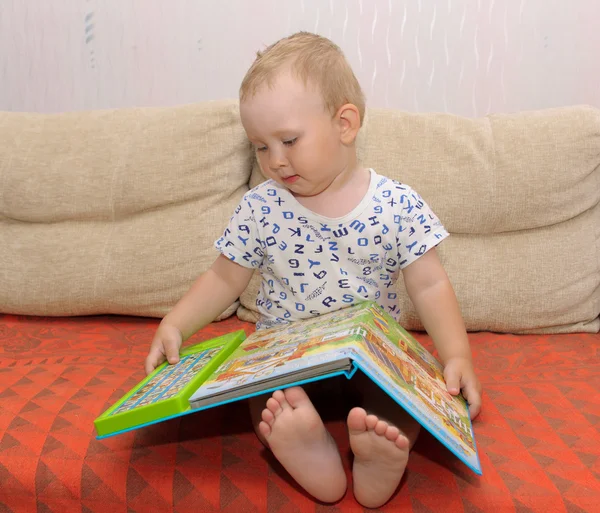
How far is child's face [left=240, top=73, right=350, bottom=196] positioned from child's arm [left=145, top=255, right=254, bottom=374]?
0.23m

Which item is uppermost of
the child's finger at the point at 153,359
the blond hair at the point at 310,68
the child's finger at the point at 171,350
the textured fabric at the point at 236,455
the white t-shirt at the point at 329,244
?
the blond hair at the point at 310,68

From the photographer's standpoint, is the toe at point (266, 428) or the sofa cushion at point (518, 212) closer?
the toe at point (266, 428)

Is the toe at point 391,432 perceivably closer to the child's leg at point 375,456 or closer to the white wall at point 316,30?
the child's leg at point 375,456

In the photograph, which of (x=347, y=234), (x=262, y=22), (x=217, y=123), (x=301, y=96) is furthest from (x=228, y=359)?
(x=262, y=22)

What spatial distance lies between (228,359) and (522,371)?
1.78ft

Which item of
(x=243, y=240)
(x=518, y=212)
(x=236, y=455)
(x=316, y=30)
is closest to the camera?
(x=236, y=455)

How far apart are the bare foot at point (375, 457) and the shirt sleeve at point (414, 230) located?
0.35 meters

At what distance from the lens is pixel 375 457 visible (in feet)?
2.38

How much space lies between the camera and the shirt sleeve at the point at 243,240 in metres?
1.05

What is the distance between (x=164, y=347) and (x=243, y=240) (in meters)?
0.22

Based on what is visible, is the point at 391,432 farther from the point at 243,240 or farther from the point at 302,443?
the point at 243,240

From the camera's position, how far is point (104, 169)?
1420mm

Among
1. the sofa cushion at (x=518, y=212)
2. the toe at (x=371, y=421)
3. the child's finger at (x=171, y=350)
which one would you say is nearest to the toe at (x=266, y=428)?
the toe at (x=371, y=421)

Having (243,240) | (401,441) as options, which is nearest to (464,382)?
(401,441)
